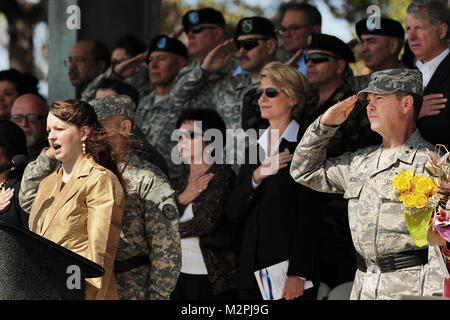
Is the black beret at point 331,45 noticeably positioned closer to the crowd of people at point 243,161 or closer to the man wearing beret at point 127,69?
the crowd of people at point 243,161

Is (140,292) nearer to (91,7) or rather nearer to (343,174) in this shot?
(343,174)

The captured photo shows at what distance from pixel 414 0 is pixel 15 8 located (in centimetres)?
826

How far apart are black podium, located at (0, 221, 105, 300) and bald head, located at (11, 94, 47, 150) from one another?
289cm

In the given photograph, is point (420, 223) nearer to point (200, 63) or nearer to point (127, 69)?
point (200, 63)

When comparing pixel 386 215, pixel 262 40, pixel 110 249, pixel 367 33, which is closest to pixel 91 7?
pixel 262 40

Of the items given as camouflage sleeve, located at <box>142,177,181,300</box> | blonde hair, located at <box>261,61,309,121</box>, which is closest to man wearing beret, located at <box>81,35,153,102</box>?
blonde hair, located at <box>261,61,309,121</box>

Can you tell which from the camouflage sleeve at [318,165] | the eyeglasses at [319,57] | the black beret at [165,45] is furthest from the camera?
the black beret at [165,45]

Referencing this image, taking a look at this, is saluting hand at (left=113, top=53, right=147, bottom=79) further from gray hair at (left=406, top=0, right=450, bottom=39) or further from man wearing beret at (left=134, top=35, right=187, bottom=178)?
gray hair at (left=406, top=0, right=450, bottom=39)

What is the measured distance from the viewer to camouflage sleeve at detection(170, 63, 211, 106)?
21.5ft

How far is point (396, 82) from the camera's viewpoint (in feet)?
→ 14.3

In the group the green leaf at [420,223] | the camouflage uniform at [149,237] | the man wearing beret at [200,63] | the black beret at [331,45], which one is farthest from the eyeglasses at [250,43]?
the green leaf at [420,223]

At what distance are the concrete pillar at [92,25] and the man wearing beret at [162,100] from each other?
949mm

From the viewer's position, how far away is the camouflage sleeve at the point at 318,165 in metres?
4.51

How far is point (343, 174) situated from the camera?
452 centimetres
